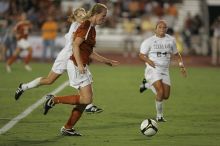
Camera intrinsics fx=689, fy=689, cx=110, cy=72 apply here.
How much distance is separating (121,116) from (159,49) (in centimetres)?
162

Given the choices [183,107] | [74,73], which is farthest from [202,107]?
[74,73]

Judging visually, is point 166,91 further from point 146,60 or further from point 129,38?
point 129,38

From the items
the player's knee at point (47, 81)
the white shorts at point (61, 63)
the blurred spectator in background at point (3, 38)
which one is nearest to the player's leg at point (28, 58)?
the blurred spectator in background at point (3, 38)

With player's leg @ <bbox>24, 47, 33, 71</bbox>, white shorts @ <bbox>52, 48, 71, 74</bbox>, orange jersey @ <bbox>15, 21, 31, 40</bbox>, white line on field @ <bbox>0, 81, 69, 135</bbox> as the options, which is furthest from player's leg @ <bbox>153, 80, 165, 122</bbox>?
orange jersey @ <bbox>15, 21, 31, 40</bbox>

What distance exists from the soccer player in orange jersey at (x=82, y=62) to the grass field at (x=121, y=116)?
0.54 m

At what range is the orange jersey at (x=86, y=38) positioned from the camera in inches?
436

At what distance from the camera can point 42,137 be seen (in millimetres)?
11359

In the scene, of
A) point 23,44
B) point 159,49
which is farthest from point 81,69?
point 23,44

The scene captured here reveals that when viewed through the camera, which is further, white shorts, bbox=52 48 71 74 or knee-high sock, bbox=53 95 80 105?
white shorts, bbox=52 48 71 74

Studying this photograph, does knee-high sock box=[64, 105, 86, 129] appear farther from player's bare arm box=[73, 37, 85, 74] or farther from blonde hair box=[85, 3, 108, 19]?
blonde hair box=[85, 3, 108, 19]

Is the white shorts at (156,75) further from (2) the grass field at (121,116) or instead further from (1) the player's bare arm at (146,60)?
(2) the grass field at (121,116)

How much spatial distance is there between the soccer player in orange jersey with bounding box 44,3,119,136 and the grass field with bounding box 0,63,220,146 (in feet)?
1.77

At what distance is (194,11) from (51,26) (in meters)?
10.2

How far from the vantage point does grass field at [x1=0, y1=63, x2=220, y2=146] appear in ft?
36.6
